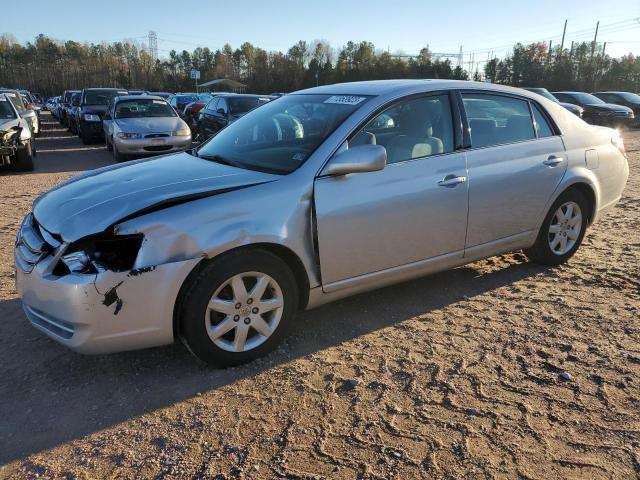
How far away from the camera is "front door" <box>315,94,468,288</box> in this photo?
11.1 ft

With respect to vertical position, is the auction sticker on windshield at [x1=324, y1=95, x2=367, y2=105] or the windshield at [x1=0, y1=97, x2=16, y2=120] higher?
the auction sticker on windshield at [x1=324, y1=95, x2=367, y2=105]

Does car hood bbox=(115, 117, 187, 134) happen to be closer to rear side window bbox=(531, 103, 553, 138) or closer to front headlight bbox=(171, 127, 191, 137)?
front headlight bbox=(171, 127, 191, 137)

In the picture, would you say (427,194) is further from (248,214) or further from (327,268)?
(248,214)

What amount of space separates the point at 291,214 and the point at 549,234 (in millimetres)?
2854

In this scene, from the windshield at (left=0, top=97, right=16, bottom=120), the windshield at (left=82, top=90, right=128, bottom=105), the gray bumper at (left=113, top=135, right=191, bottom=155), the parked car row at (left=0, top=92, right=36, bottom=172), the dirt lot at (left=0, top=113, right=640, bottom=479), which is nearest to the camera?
the dirt lot at (left=0, top=113, right=640, bottom=479)

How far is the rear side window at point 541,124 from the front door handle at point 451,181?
1.23 meters

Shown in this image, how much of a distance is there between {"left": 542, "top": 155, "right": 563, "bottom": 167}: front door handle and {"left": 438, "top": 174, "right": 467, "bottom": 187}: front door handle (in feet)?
3.57

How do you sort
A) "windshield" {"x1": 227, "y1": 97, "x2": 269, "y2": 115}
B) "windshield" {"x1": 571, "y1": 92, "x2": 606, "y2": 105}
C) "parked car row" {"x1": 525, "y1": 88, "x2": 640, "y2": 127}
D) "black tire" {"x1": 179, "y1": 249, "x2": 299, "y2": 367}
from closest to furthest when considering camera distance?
"black tire" {"x1": 179, "y1": 249, "x2": 299, "y2": 367} → "windshield" {"x1": 227, "y1": 97, "x2": 269, "y2": 115} → "parked car row" {"x1": 525, "y1": 88, "x2": 640, "y2": 127} → "windshield" {"x1": 571, "y1": 92, "x2": 606, "y2": 105}

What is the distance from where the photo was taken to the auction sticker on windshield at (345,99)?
376 centimetres

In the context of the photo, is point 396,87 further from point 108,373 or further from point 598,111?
point 598,111

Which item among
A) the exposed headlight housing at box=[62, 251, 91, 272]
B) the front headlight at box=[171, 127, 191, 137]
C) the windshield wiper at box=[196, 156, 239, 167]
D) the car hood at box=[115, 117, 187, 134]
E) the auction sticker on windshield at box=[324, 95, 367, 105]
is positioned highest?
the auction sticker on windshield at box=[324, 95, 367, 105]

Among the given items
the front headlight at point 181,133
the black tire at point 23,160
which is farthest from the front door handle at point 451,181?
the black tire at point 23,160

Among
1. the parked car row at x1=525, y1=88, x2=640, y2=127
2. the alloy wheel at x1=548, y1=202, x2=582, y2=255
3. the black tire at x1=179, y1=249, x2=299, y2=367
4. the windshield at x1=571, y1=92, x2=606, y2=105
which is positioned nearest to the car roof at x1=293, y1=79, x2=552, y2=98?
the alloy wheel at x1=548, y1=202, x2=582, y2=255

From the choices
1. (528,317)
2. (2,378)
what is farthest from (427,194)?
(2,378)
